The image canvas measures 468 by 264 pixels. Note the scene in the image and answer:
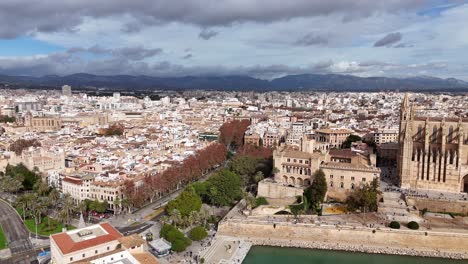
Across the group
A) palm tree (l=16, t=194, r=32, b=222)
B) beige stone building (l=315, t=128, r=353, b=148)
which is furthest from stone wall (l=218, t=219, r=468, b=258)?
beige stone building (l=315, t=128, r=353, b=148)

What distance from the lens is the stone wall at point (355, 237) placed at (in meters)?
35.5

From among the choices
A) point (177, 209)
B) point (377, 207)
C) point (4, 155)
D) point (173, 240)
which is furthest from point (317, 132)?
point (4, 155)

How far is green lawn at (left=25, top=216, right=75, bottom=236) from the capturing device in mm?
39156

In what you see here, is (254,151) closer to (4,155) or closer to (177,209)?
(177,209)

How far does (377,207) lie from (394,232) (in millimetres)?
4234

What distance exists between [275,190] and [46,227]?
986 inches

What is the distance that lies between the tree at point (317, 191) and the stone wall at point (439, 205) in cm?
872

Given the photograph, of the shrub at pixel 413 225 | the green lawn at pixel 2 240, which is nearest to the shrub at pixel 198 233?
the green lawn at pixel 2 240

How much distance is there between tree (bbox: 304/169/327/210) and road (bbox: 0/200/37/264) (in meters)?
27.3

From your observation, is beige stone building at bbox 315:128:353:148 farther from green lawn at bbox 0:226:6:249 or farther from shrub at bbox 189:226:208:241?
green lawn at bbox 0:226:6:249

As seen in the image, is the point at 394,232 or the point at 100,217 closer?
the point at 394,232

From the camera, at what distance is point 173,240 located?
34375 millimetres

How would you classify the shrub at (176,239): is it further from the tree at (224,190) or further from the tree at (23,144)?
the tree at (23,144)

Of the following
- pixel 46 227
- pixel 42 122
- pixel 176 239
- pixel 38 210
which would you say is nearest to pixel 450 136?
pixel 176 239
